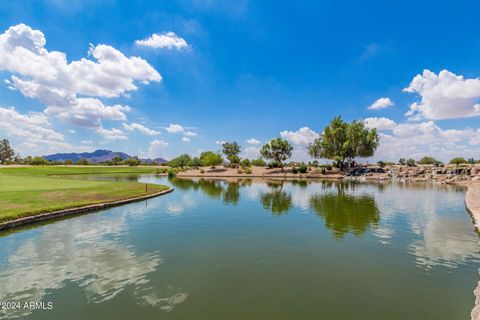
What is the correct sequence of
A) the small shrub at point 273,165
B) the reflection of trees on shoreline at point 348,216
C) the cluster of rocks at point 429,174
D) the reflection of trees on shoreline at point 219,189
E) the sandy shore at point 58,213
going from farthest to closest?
the small shrub at point 273,165 → the cluster of rocks at point 429,174 → the reflection of trees on shoreline at point 219,189 → the reflection of trees on shoreline at point 348,216 → the sandy shore at point 58,213

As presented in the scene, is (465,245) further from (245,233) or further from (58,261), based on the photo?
(58,261)

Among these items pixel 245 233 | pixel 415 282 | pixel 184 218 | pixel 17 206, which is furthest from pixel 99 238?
pixel 415 282

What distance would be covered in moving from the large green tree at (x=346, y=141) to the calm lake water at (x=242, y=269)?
246ft

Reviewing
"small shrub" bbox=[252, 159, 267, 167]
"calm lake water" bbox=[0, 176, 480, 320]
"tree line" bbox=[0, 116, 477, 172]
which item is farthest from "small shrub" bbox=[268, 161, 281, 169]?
"calm lake water" bbox=[0, 176, 480, 320]

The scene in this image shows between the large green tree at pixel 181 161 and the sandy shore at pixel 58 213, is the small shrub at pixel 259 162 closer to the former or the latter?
the large green tree at pixel 181 161

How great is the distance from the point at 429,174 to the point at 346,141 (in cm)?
2666

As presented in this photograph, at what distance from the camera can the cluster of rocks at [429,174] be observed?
2541 inches

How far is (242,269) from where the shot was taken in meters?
11.2

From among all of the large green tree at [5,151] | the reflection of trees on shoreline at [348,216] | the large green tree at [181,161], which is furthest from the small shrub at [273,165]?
the large green tree at [5,151]

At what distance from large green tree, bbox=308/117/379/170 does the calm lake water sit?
74.9 m

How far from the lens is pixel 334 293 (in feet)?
29.8

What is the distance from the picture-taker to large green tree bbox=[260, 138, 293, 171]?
105 metres

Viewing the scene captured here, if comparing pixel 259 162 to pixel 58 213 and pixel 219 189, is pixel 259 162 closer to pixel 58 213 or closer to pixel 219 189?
pixel 219 189

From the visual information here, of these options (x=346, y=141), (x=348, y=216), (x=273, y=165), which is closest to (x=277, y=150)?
(x=273, y=165)
